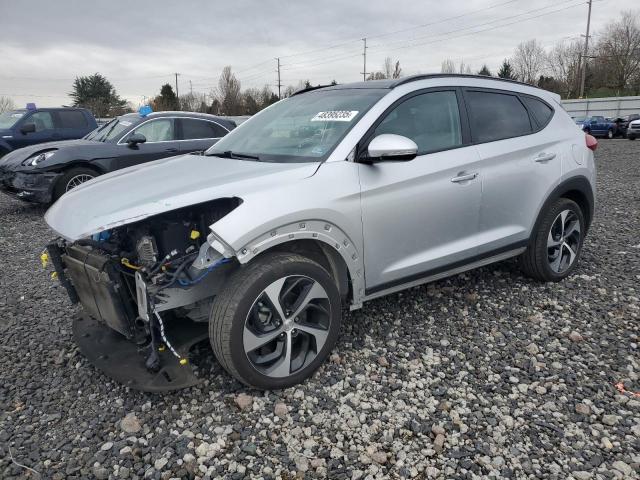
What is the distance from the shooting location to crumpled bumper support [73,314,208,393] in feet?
8.33

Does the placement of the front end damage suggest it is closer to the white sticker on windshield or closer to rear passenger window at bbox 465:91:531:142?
the white sticker on windshield

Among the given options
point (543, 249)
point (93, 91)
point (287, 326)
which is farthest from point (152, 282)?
point (93, 91)

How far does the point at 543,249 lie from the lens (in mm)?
4004

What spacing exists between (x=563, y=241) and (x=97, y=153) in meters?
6.77

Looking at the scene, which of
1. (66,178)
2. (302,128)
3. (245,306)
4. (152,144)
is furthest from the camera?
(152,144)

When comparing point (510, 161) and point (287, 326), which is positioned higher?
point (510, 161)

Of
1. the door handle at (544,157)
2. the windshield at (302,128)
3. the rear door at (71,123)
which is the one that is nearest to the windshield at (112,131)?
the rear door at (71,123)

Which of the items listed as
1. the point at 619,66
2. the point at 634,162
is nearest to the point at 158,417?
the point at 634,162

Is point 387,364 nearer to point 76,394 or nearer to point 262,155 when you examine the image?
point 262,155

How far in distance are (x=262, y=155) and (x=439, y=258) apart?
1392 millimetres

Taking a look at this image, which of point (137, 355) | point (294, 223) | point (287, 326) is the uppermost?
point (294, 223)

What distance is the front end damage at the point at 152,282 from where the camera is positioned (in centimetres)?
250

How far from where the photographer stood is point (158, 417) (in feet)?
8.41

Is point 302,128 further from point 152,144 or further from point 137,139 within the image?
point 152,144
